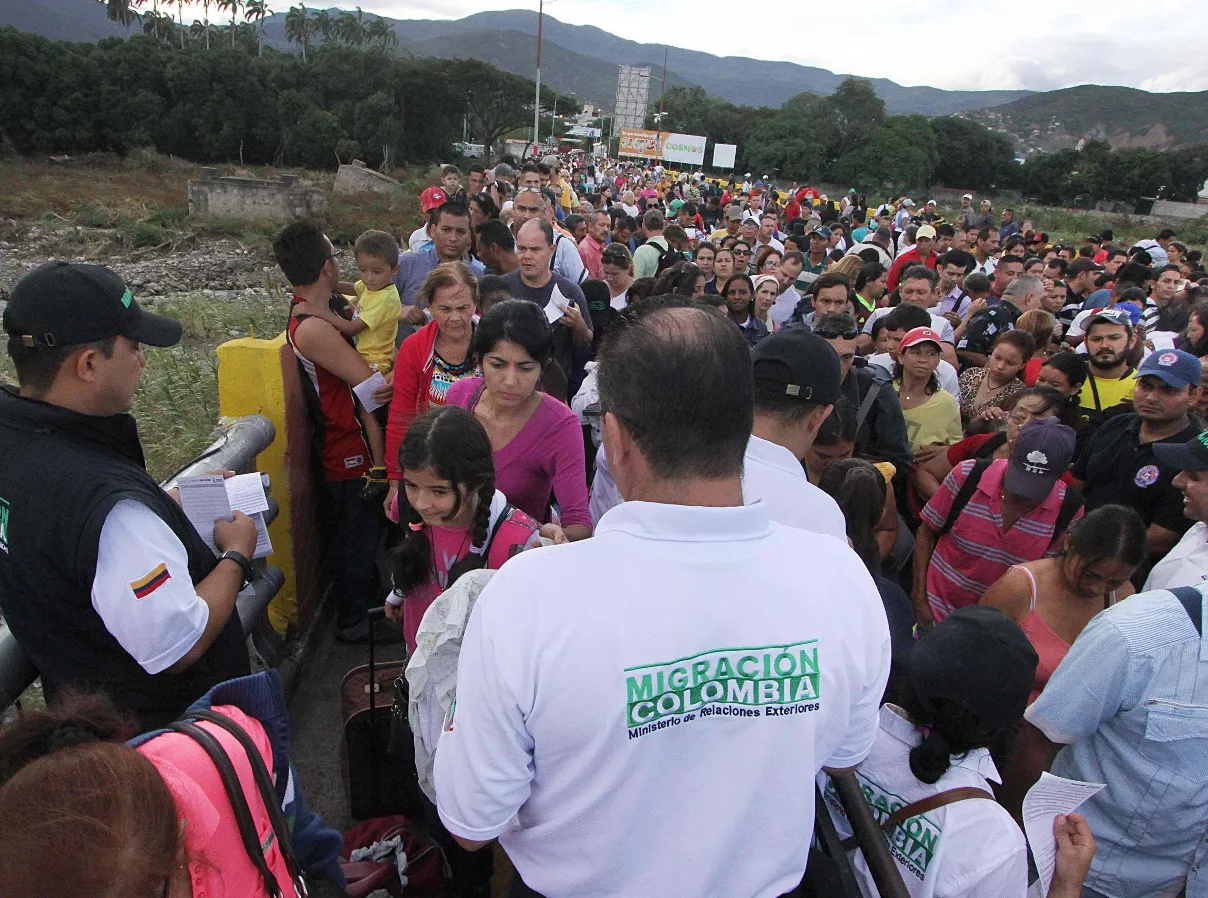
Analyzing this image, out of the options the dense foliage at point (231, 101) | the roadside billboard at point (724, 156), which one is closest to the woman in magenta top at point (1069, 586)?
the roadside billboard at point (724, 156)

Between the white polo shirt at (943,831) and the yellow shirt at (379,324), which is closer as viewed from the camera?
the white polo shirt at (943,831)

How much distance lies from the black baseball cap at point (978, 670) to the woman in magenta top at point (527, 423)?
1.44 metres

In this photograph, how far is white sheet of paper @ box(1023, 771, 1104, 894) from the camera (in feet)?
5.65

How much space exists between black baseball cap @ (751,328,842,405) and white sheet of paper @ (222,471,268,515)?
159cm

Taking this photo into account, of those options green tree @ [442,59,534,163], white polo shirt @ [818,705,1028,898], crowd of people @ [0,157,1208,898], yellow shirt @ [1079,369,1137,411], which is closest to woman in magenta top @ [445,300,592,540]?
crowd of people @ [0,157,1208,898]

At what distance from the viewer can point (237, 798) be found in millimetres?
1343

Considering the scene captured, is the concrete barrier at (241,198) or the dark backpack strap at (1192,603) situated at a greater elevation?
the dark backpack strap at (1192,603)

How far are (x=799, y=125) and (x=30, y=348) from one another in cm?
7247

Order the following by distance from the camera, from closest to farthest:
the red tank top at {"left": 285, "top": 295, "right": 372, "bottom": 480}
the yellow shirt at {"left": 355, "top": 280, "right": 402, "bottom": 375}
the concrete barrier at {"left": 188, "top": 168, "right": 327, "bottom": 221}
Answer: the red tank top at {"left": 285, "top": 295, "right": 372, "bottom": 480}, the yellow shirt at {"left": 355, "top": 280, "right": 402, "bottom": 375}, the concrete barrier at {"left": 188, "top": 168, "right": 327, "bottom": 221}

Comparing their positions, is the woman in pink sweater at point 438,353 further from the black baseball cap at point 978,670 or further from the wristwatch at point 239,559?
the black baseball cap at point 978,670

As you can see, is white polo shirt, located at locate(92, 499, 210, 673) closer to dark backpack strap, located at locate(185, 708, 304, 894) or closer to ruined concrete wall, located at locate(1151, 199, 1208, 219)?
dark backpack strap, located at locate(185, 708, 304, 894)

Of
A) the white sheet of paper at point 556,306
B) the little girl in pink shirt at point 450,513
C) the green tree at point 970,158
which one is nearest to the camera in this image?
the little girl in pink shirt at point 450,513

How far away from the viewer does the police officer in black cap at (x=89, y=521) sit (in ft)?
5.53

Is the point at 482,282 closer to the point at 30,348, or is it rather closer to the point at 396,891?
the point at 30,348
